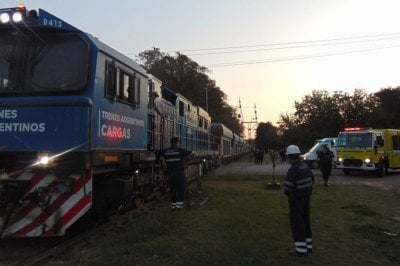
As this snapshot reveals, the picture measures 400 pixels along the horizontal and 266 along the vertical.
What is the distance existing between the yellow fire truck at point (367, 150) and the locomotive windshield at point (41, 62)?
73.5ft

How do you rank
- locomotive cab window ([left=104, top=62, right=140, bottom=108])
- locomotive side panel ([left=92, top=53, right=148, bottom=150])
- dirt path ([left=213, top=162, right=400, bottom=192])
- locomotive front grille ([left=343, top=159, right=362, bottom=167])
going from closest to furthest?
locomotive side panel ([left=92, top=53, right=148, bottom=150]) → locomotive cab window ([left=104, top=62, right=140, bottom=108]) → dirt path ([left=213, top=162, right=400, bottom=192]) → locomotive front grille ([left=343, top=159, right=362, bottom=167])

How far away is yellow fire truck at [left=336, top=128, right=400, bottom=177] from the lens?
27.9 metres

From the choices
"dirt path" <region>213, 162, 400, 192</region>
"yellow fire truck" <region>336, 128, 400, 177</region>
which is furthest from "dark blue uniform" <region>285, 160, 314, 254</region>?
"yellow fire truck" <region>336, 128, 400, 177</region>

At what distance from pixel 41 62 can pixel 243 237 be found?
4.74m

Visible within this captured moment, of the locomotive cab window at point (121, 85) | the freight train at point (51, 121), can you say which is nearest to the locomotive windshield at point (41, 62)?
the freight train at point (51, 121)

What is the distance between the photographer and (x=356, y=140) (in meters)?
28.5

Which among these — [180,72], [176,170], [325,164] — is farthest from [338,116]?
[176,170]

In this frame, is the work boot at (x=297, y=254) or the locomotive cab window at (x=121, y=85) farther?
the locomotive cab window at (x=121, y=85)

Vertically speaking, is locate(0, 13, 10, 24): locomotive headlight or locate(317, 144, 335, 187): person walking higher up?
locate(0, 13, 10, 24): locomotive headlight

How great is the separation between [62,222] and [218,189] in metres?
9.88

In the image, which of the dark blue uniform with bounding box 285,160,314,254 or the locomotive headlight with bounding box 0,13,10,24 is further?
the locomotive headlight with bounding box 0,13,10,24

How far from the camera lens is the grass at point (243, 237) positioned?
25.1 feet

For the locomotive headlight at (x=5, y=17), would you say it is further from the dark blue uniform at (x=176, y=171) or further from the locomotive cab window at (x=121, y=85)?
the dark blue uniform at (x=176, y=171)

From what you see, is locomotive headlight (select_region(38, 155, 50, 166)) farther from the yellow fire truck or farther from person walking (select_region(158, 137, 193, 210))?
the yellow fire truck
